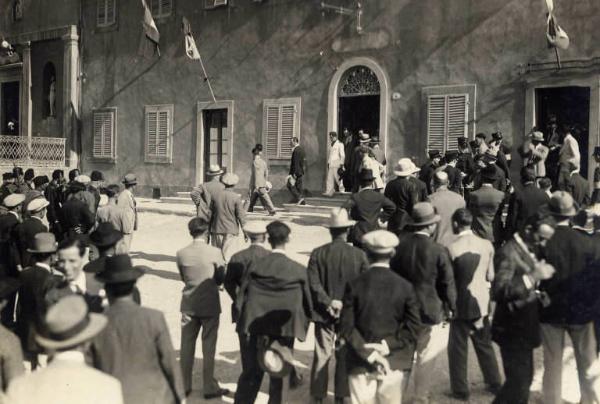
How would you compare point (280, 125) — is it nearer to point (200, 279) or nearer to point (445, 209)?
point (445, 209)

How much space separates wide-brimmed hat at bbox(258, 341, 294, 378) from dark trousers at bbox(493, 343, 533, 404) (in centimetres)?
156

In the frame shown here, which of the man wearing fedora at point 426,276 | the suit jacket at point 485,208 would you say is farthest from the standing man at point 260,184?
the man wearing fedora at point 426,276

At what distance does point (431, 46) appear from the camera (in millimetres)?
15078

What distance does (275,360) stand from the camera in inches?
206

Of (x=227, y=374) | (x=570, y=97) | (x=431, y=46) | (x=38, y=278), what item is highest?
(x=431, y=46)

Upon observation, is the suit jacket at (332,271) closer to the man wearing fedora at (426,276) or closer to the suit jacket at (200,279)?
the man wearing fedora at (426,276)

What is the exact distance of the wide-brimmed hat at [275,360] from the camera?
5.21 metres

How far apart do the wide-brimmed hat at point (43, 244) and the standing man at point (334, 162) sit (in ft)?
35.2

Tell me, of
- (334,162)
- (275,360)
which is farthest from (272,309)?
(334,162)

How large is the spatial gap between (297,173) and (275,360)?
1159 centimetres

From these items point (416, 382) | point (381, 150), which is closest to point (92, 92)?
point (381, 150)

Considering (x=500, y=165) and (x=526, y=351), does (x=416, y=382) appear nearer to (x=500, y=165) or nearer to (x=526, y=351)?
(x=526, y=351)

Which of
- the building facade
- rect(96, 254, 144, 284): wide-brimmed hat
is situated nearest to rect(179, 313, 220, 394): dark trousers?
rect(96, 254, 144, 284): wide-brimmed hat

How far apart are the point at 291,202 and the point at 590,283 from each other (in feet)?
40.3
